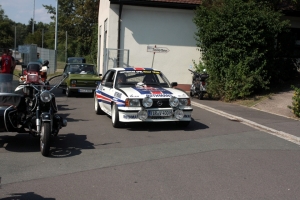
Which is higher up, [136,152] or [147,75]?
[147,75]

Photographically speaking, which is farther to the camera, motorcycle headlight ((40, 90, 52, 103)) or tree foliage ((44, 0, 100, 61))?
tree foliage ((44, 0, 100, 61))

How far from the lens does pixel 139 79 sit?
39.4 feet

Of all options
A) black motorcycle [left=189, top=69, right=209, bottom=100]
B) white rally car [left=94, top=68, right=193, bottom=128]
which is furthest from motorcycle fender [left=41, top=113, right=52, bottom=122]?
black motorcycle [left=189, top=69, right=209, bottom=100]

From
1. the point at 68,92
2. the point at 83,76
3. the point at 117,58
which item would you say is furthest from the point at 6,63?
the point at 117,58

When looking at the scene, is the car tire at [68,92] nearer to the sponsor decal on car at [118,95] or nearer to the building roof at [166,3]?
the building roof at [166,3]

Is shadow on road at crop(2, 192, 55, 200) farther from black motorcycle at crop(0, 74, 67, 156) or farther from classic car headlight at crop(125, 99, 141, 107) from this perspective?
classic car headlight at crop(125, 99, 141, 107)

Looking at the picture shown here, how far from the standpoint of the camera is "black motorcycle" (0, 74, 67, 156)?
304 inches

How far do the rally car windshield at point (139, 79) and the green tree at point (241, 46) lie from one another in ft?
21.0

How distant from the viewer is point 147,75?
39.9ft

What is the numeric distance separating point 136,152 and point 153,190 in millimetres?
2385

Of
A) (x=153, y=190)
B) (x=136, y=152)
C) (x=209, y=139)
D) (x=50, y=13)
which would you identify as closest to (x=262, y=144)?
(x=209, y=139)

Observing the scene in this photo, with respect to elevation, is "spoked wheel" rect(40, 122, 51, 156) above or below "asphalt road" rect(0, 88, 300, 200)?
above

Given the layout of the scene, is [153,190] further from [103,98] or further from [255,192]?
[103,98]

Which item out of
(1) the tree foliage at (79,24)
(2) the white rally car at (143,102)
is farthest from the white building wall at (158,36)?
(1) the tree foliage at (79,24)
